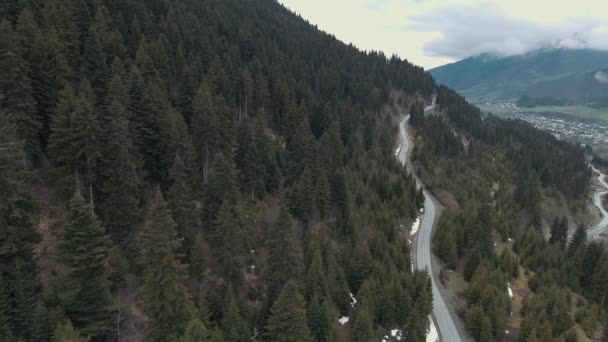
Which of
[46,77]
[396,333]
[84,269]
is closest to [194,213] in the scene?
[84,269]

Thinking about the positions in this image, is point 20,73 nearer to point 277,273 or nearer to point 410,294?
point 277,273

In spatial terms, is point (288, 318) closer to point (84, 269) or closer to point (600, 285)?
point (84, 269)

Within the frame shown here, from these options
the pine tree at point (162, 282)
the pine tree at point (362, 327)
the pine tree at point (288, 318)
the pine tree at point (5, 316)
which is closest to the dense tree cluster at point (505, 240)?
the pine tree at point (362, 327)

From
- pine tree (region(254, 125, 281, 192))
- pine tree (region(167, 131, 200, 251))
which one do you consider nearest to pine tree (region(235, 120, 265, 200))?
pine tree (region(254, 125, 281, 192))

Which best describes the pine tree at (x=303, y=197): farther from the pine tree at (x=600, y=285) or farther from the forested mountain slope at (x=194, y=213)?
the pine tree at (x=600, y=285)

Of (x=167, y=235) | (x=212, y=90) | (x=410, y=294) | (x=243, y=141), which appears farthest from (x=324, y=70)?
(x=167, y=235)
